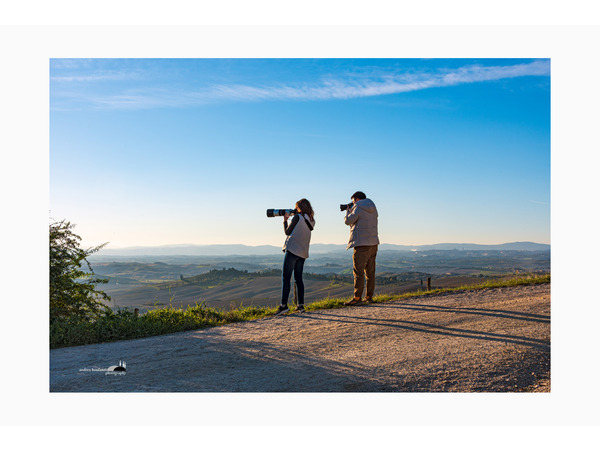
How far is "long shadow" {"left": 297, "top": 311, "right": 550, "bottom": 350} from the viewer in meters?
5.68

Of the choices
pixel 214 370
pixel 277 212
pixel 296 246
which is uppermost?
pixel 277 212

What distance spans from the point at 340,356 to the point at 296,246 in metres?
3.12

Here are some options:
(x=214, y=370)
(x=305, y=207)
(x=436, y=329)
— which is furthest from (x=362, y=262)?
(x=214, y=370)

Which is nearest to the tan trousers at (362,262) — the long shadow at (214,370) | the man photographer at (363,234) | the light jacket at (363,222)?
the man photographer at (363,234)

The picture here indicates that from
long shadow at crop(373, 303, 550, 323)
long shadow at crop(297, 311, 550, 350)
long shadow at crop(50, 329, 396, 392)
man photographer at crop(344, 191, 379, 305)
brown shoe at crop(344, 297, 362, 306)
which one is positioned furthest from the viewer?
brown shoe at crop(344, 297, 362, 306)

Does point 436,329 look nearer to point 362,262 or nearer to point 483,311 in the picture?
point 483,311

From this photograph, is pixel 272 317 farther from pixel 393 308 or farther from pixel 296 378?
pixel 296 378

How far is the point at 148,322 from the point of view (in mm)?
7422

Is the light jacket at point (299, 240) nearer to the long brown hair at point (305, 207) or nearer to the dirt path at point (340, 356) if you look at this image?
the long brown hair at point (305, 207)

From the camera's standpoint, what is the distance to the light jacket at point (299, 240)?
8125 mm

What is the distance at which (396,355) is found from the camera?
5234 mm

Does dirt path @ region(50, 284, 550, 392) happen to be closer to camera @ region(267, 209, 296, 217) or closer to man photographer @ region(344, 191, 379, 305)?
man photographer @ region(344, 191, 379, 305)

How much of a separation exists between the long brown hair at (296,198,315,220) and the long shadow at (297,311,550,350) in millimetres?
1862

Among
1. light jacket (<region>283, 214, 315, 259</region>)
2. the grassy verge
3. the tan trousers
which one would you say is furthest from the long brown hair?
the grassy verge
